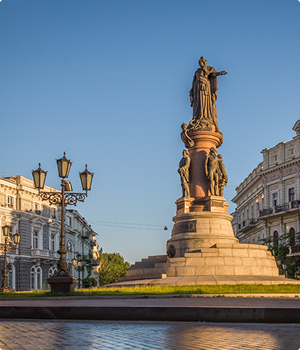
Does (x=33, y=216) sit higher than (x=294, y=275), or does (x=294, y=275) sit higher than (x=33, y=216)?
(x=33, y=216)

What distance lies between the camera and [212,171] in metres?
26.3

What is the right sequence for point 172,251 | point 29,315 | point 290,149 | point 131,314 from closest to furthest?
point 131,314 < point 29,315 < point 172,251 < point 290,149

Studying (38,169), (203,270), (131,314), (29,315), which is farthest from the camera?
(203,270)

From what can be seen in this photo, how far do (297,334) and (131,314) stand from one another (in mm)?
3732

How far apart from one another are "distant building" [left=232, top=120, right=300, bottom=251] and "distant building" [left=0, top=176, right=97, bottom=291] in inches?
1066

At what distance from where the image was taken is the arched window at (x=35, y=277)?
62.8 metres

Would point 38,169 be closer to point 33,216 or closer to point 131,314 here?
point 131,314

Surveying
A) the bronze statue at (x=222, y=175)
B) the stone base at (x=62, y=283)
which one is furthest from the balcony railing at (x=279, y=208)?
the stone base at (x=62, y=283)

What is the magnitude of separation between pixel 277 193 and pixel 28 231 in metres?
31.0

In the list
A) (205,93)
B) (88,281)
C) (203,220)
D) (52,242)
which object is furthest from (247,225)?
(203,220)

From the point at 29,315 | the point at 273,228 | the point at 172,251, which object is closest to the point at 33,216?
the point at 273,228

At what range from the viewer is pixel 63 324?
405 inches

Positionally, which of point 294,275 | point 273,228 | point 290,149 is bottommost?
point 294,275

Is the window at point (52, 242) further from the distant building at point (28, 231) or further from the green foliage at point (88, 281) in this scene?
the green foliage at point (88, 281)
